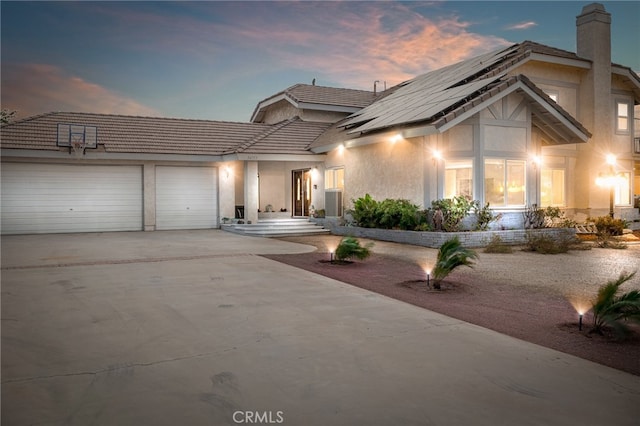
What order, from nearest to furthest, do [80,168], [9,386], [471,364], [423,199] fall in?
[9,386]
[471,364]
[423,199]
[80,168]

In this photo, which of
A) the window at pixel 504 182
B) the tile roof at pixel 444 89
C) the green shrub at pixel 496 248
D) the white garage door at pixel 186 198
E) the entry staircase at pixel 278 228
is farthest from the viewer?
the white garage door at pixel 186 198

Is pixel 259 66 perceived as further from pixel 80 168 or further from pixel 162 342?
pixel 162 342

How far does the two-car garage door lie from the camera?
18.7m

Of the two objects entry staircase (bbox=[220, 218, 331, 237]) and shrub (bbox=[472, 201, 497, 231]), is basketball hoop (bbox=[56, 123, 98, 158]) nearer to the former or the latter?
entry staircase (bbox=[220, 218, 331, 237])

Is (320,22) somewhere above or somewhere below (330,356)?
above

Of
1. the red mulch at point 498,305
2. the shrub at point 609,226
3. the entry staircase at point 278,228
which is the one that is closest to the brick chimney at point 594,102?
the shrub at point 609,226

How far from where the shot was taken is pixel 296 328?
5645mm

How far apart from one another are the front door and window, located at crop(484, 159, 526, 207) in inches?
368

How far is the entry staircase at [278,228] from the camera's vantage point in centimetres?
1895

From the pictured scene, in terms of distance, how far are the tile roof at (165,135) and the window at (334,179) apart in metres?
1.57

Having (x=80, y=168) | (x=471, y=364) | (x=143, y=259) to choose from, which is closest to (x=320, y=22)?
(x=80, y=168)

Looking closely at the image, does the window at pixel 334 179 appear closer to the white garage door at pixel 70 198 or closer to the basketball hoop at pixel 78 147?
the white garage door at pixel 70 198

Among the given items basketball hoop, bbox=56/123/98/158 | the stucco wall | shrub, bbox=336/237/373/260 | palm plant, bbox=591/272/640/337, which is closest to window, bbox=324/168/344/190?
the stucco wall

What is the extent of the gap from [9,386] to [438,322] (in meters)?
4.65
